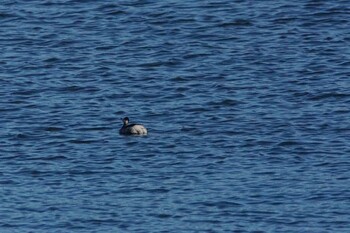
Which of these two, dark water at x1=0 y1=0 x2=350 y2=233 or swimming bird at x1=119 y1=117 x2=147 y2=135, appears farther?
swimming bird at x1=119 y1=117 x2=147 y2=135

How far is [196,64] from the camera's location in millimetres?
35375

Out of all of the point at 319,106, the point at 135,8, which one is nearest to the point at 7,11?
the point at 135,8

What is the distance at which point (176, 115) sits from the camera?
103 ft

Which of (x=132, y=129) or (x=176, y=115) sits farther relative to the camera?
(x=176, y=115)

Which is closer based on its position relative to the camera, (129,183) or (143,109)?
(129,183)

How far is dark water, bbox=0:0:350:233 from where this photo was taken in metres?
24.0

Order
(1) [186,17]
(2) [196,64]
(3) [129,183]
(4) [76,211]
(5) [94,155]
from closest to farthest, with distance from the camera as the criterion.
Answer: (4) [76,211] → (3) [129,183] → (5) [94,155] → (2) [196,64] → (1) [186,17]

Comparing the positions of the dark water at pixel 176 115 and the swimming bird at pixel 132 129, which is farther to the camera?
the swimming bird at pixel 132 129

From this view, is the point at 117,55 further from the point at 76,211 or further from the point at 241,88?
the point at 76,211

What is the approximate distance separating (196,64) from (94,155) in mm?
7848

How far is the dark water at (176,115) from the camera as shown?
24031 mm

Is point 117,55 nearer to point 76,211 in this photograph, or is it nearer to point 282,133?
point 282,133

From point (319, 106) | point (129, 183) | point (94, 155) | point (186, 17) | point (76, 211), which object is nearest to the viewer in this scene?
point (76, 211)

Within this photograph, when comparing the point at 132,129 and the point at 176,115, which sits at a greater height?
the point at 132,129
